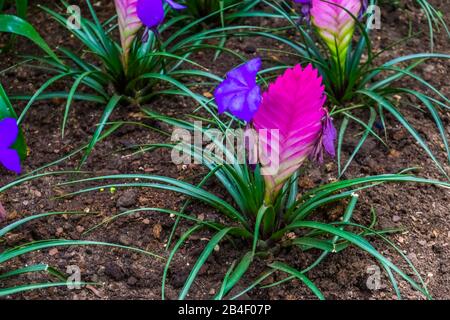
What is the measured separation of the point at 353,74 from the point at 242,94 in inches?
47.2

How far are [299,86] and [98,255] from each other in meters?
1.04

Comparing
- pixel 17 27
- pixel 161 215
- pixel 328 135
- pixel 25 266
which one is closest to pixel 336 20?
pixel 328 135

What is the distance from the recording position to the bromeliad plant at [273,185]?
2154 millimetres

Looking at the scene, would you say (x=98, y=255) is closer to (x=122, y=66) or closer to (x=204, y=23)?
(x=122, y=66)

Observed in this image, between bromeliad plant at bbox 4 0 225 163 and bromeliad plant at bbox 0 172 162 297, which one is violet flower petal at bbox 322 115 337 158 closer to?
bromeliad plant at bbox 0 172 162 297

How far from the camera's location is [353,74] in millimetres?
3215

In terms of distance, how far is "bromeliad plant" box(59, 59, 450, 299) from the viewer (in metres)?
2.15

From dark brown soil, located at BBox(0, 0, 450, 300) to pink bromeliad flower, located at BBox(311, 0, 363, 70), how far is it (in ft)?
1.37

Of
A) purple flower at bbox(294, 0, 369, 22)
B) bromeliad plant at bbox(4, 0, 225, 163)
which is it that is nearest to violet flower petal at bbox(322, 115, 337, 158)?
purple flower at bbox(294, 0, 369, 22)

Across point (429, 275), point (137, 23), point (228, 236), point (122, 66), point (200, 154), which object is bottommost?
point (429, 275)

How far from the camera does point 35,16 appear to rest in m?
3.86

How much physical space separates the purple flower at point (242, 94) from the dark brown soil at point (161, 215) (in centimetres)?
67

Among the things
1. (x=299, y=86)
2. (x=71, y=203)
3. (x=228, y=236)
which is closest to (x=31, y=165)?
(x=71, y=203)

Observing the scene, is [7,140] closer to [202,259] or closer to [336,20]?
[202,259]
